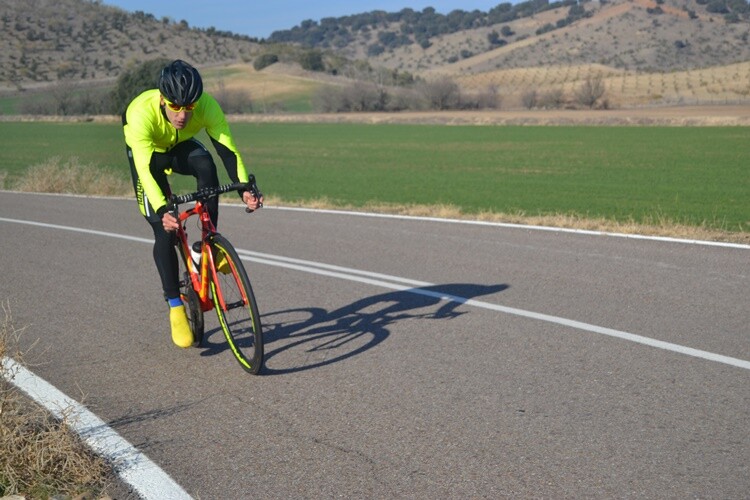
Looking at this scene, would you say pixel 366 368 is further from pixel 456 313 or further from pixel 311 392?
pixel 456 313

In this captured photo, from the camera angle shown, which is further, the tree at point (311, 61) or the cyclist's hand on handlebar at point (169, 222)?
the tree at point (311, 61)

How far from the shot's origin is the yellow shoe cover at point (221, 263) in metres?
6.15

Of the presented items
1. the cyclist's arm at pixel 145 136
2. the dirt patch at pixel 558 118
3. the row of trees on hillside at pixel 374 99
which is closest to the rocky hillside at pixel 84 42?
the row of trees on hillside at pixel 374 99

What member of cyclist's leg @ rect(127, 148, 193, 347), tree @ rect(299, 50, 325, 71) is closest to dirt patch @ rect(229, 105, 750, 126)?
cyclist's leg @ rect(127, 148, 193, 347)

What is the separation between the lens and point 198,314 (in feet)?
21.7

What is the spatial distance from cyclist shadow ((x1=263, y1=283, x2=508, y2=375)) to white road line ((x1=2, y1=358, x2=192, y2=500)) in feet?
4.21

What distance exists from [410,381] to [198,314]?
5.60 feet

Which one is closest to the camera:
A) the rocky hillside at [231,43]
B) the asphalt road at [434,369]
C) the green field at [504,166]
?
the asphalt road at [434,369]

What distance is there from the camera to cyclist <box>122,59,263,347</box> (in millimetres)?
5789

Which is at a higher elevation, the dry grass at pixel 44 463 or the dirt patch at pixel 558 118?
the dry grass at pixel 44 463

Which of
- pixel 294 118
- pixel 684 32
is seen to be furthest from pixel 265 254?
pixel 684 32

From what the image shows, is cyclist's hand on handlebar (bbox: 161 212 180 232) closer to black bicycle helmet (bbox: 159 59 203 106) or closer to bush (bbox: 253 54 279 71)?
black bicycle helmet (bbox: 159 59 203 106)

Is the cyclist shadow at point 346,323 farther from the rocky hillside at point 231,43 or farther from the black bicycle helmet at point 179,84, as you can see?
the rocky hillside at point 231,43

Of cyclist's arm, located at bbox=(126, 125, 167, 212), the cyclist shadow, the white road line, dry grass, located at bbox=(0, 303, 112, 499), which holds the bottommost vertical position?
the cyclist shadow
